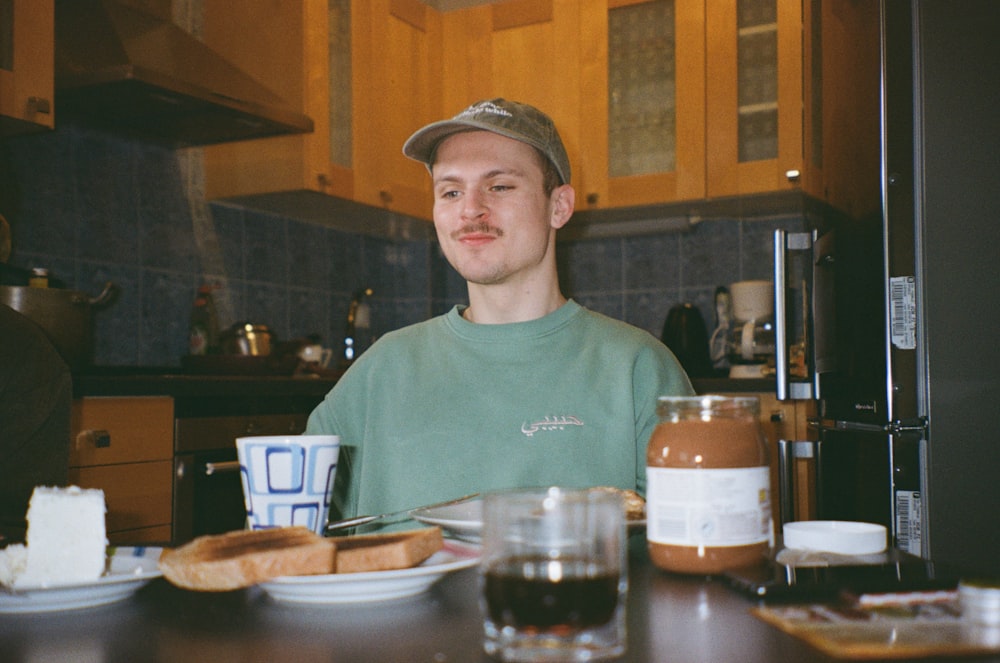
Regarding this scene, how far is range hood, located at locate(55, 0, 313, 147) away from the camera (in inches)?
101

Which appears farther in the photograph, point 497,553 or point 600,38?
point 600,38

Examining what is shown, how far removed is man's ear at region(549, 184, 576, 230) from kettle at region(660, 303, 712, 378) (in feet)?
5.92

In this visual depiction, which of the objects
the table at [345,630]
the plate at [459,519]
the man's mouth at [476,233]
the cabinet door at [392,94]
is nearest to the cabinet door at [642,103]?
the cabinet door at [392,94]

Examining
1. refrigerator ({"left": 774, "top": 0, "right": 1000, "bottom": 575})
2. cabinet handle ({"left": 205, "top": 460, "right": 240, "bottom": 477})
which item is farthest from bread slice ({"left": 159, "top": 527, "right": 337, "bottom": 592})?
cabinet handle ({"left": 205, "top": 460, "right": 240, "bottom": 477})

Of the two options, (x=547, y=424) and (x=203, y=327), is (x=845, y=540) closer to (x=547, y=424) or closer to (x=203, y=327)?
(x=547, y=424)

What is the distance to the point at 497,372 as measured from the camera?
57.1 inches

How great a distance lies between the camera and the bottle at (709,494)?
689 millimetres

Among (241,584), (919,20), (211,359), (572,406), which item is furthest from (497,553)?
(211,359)

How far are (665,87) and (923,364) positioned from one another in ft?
6.72

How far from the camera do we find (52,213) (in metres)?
2.81

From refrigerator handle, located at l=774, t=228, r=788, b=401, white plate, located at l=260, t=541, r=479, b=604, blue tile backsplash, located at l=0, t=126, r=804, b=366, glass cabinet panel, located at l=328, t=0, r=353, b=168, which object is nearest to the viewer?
white plate, located at l=260, t=541, r=479, b=604

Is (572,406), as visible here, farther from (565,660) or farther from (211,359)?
(211,359)

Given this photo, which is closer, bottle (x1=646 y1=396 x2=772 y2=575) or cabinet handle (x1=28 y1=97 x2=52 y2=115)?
bottle (x1=646 y1=396 x2=772 y2=575)

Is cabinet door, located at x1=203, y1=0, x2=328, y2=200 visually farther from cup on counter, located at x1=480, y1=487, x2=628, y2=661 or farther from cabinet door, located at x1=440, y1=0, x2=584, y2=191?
cup on counter, located at x1=480, y1=487, x2=628, y2=661
